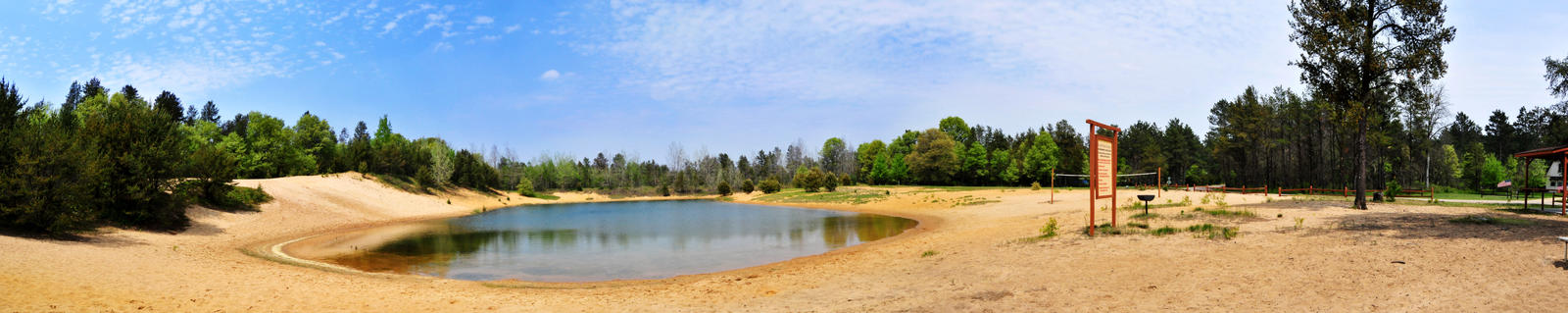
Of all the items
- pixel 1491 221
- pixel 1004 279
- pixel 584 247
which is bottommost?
Result: pixel 584 247

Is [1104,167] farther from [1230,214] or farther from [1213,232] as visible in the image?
[1230,214]

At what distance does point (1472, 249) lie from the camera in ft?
30.7

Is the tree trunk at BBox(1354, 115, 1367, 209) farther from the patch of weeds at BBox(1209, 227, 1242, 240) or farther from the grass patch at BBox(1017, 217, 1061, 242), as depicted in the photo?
the grass patch at BBox(1017, 217, 1061, 242)

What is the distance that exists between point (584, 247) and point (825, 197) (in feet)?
126

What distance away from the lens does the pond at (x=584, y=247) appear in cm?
1577

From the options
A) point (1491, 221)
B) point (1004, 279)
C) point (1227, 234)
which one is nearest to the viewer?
point (1004, 279)

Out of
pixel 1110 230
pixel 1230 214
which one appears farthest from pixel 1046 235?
pixel 1230 214

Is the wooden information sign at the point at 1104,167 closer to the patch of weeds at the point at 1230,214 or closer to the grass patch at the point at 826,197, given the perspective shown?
the patch of weeds at the point at 1230,214

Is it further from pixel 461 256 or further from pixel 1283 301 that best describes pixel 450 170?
pixel 1283 301

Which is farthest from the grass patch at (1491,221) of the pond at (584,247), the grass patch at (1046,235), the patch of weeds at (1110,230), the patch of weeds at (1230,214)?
the pond at (584,247)

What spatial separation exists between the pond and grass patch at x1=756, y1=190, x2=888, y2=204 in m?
18.0

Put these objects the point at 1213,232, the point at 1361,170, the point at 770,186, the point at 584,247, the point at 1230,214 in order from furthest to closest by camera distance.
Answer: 1. the point at 770,186
2. the point at 584,247
3. the point at 1361,170
4. the point at 1230,214
5. the point at 1213,232

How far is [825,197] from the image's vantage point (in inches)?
2306

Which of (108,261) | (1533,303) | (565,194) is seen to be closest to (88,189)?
(108,261)
